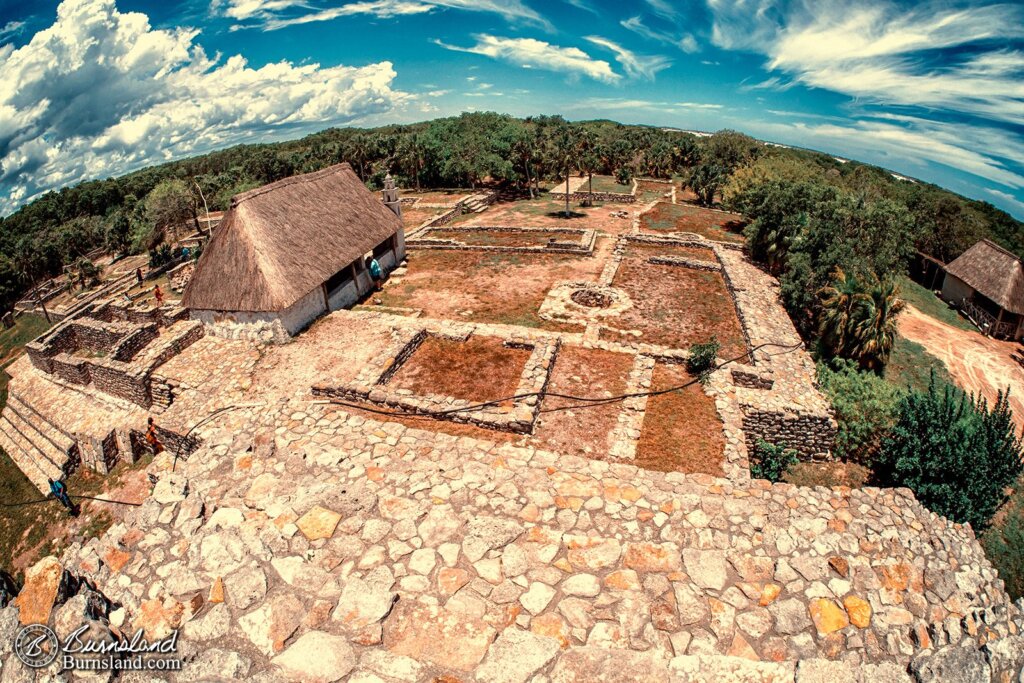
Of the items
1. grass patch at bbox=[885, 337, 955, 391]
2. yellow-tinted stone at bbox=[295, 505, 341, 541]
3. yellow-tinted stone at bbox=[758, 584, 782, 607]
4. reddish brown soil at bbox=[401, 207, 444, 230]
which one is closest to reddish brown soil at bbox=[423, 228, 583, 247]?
reddish brown soil at bbox=[401, 207, 444, 230]

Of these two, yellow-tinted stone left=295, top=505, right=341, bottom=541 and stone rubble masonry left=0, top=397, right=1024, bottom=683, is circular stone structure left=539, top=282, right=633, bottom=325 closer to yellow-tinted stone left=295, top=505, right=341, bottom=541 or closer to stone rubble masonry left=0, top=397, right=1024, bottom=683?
stone rubble masonry left=0, top=397, right=1024, bottom=683

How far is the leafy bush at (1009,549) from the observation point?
9055mm

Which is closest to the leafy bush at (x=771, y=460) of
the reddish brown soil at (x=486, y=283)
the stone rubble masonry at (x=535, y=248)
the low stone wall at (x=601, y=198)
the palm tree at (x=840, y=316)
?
the palm tree at (x=840, y=316)

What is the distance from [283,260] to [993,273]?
115 feet

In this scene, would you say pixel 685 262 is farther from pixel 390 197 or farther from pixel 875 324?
pixel 390 197

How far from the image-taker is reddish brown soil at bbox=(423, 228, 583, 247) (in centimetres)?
2869

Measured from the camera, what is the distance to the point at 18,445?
18.2 metres

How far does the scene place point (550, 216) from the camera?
37.1 m

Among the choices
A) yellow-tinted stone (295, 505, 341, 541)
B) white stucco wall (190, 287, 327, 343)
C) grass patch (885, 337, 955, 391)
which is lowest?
white stucco wall (190, 287, 327, 343)

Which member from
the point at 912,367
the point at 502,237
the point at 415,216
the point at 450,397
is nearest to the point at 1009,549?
the point at 912,367

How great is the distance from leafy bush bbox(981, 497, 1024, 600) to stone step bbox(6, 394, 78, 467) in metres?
26.0

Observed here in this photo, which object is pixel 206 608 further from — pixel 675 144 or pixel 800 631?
pixel 675 144

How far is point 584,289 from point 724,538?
15471 millimetres

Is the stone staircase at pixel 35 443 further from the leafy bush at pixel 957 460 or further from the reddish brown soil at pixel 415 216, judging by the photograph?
the leafy bush at pixel 957 460
